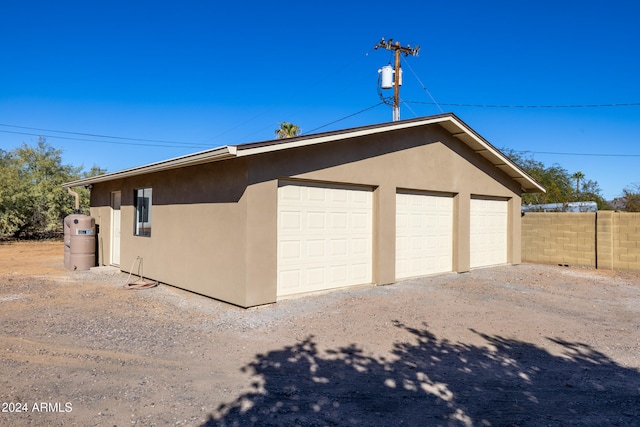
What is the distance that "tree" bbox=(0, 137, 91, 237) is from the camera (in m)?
20.8

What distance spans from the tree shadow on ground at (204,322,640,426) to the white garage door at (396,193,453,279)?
4959 millimetres

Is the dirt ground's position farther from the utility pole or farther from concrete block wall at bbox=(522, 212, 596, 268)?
the utility pole

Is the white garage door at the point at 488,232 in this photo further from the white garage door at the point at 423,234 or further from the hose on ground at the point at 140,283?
the hose on ground at the point at 140,283

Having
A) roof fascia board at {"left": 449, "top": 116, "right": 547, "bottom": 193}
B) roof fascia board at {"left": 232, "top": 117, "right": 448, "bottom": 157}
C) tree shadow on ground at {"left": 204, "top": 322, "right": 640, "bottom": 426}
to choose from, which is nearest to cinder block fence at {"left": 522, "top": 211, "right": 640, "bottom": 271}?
roof fascia board at {"left": 449, "top": 116, "right": 547, "bottom": 193}

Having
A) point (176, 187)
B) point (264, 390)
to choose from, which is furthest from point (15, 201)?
point (264, 390)

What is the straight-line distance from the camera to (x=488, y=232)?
13148 mm

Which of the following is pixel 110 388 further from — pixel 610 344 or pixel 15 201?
pixel 15 201

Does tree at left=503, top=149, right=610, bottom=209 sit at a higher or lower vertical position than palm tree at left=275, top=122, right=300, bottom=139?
lower

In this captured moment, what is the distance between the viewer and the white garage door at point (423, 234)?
1033 cm

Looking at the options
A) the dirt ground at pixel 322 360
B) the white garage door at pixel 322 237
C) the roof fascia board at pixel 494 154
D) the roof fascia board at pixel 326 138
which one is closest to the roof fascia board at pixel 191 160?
the roof fascia board at pixel 326 138

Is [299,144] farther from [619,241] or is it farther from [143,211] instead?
[619,241]

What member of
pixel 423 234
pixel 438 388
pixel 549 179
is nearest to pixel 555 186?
pixel 549 179

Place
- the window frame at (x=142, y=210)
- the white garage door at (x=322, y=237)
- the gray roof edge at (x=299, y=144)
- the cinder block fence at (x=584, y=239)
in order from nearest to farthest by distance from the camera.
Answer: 1. the gray roof edge at (x=299, y=144)
2. the white garage door at (x=322, y=237)
3. the window frame at (x=142, y=210)
4. the cinder block fence at (x=584, y=239)

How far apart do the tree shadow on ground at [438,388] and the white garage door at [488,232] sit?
7.30 meters
